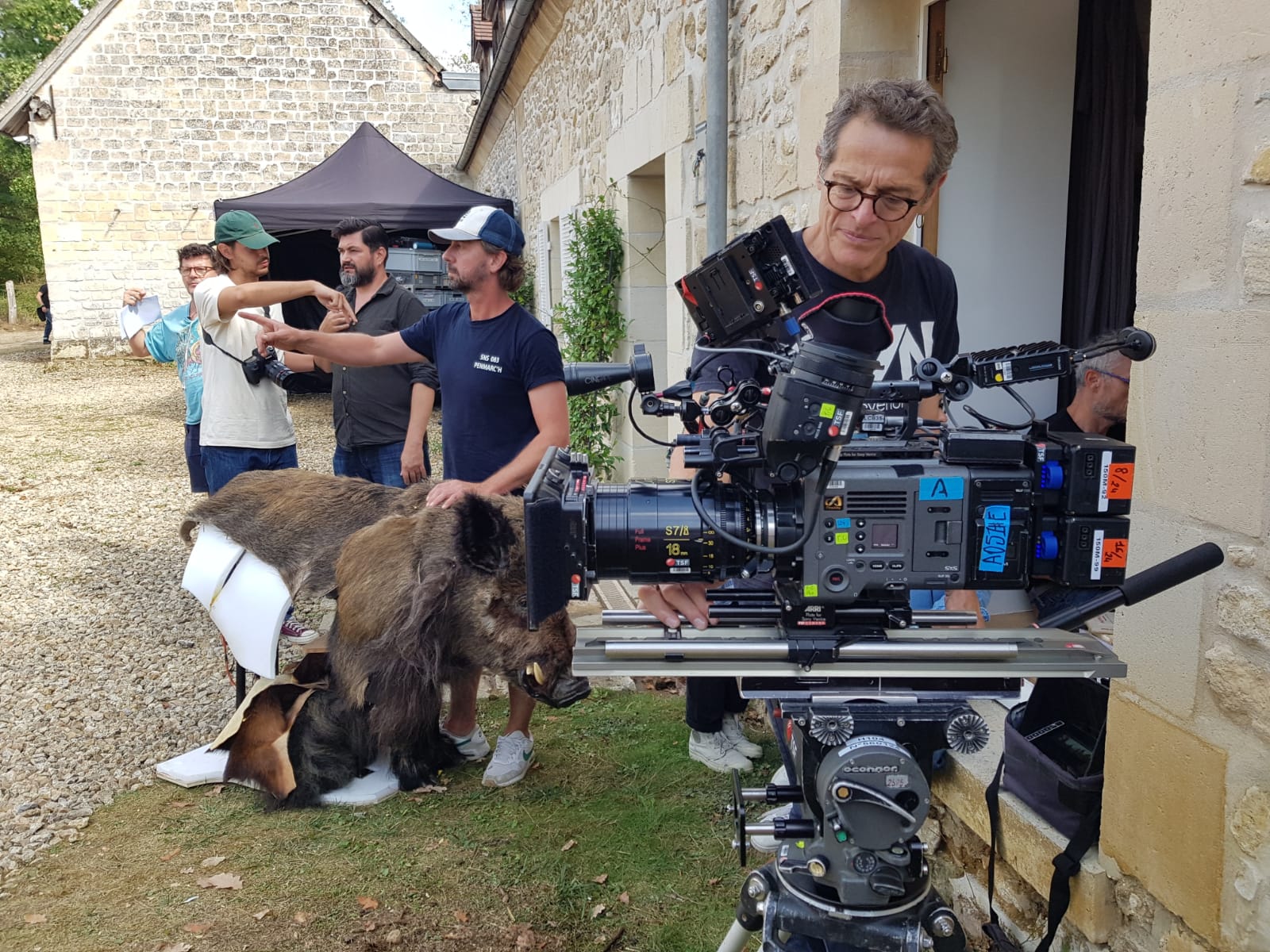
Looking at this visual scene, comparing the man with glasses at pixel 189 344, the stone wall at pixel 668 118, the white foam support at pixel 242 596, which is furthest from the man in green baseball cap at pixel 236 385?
the stone wall at pixel 668 118

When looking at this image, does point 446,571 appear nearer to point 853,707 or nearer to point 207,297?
point 853,707

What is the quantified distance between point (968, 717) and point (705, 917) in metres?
1.48

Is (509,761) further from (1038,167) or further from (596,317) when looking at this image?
(596,317)

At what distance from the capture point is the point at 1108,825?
1.95 m

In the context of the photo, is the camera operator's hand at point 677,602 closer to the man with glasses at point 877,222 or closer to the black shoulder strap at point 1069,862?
the man with glasses at point 877,222

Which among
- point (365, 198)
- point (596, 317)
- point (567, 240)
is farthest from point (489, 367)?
point (365, 198)

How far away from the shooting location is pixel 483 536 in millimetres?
2668

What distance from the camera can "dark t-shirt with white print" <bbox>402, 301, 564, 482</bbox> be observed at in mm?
3266

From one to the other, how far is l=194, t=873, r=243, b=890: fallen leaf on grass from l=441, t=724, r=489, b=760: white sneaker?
893mm

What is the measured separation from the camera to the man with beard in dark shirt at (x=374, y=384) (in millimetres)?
4707

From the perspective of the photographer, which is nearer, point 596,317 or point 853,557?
point 853,557

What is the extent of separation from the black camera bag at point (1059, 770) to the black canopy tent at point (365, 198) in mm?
9209

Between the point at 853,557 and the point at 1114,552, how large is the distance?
377 mm

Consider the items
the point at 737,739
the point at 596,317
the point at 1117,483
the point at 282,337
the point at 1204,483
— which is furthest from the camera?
the point at 596,317
